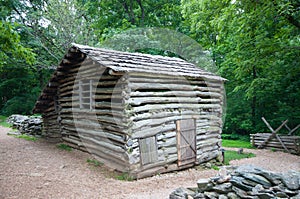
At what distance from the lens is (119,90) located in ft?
24.6

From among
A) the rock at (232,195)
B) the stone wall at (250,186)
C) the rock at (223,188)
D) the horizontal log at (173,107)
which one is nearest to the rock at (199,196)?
the stone wall at (250,186)

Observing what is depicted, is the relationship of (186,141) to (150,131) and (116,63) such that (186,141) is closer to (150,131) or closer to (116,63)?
(150,131)

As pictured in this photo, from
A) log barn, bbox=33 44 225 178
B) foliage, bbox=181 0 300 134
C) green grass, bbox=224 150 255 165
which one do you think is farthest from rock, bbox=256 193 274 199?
foliage, bbox=181 0 300 134

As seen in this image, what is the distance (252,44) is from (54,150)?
→ 11962mm

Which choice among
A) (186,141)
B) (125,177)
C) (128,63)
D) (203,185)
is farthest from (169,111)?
(203,185)

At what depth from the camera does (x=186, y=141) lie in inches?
359

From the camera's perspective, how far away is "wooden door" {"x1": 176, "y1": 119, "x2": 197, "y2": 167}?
8.87 m

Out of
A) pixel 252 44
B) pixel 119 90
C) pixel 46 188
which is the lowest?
pixel 46 188

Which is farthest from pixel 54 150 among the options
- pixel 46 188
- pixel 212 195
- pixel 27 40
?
pixel 27 40

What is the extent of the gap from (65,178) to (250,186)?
5.06 metres

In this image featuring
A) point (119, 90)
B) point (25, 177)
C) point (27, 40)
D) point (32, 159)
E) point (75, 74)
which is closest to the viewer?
point (25, 177)

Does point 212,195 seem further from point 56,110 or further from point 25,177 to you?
point 56,110

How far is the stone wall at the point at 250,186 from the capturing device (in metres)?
4.25

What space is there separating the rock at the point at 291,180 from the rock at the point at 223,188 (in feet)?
3.33
